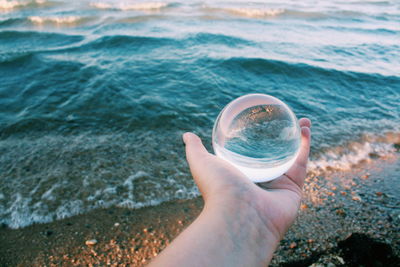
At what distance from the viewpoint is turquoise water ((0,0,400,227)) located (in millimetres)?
3533

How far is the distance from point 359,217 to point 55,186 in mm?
3755

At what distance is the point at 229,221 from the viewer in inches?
60.4

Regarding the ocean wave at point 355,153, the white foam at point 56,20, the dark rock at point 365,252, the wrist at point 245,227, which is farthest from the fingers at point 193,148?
the white foam at point 56,20

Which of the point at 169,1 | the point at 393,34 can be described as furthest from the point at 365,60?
the point at 169,1

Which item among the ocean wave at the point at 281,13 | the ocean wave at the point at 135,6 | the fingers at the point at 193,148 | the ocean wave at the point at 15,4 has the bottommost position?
the fingers at the point at 193,148

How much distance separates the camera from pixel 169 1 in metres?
18.2

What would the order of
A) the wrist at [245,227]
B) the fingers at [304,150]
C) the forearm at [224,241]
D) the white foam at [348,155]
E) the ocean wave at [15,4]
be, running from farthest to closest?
the ocean wave at [15,4], the white foam at [348,155], the fingers at [304,150], the wrist at [245,227], the forearm at [224,241]

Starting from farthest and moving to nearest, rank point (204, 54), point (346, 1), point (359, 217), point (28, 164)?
point (346, 1) < point (204, 54) < point (28, 164) < point (359, 217)

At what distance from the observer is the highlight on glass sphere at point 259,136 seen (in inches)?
79.7

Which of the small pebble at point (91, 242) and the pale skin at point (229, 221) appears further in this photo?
the small pebble at point (91, 242)

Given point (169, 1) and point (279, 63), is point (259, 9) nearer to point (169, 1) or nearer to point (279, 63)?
point (169, 1)

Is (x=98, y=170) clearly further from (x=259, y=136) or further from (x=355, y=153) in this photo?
(x=355, y=153)

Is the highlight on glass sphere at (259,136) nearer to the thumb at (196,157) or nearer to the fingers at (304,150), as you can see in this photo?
the thumb at (196,157)

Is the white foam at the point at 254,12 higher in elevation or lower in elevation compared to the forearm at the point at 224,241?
higher
